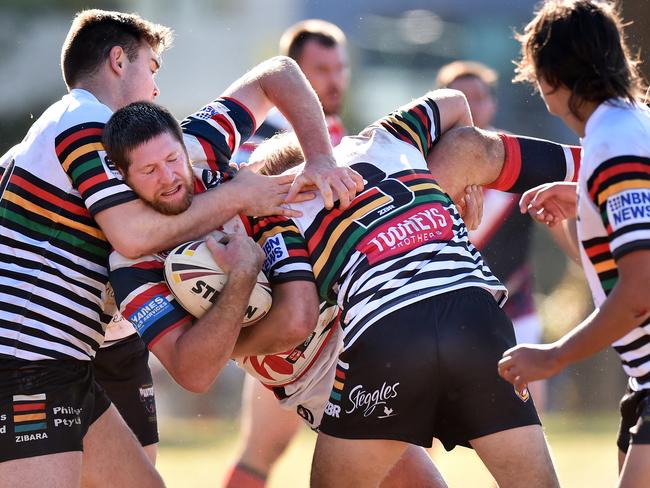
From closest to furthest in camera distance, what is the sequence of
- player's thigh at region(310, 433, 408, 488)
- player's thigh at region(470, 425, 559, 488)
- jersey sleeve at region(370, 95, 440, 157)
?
player's thigh at region(470, 425, 559, 488) < player's thigh at region(310, 433, 408, 488) < jersey sleeve at region(370, 95, 440, 157)

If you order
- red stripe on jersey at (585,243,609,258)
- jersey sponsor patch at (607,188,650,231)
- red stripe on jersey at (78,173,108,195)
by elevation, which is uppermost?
red stripe on jersey at (78,173,108,195)

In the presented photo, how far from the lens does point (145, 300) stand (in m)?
3.38

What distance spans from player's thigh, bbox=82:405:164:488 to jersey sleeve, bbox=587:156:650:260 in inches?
68.4

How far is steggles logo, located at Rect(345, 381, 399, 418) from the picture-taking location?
322 cm

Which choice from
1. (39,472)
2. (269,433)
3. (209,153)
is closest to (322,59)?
(269,433)

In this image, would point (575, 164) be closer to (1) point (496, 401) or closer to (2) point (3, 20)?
(1) point (496, 401)

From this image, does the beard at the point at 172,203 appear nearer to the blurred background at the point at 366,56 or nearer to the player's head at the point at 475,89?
the player's head at the point at 475,89

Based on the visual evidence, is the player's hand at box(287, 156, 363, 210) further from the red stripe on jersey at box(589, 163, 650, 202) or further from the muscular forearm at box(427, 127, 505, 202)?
the red stripe on jersey at box(589, 163, 650, 202)

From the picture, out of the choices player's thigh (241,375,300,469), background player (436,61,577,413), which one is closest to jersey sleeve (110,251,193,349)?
player's thigh (241,375,300,469)

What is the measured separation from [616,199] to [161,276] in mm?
1468

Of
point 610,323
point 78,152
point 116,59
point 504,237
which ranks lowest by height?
point 610,323

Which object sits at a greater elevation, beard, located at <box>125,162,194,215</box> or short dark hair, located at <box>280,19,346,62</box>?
short dark hair, located at <box>280,19,346,62</box>

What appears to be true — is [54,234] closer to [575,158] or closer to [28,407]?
[28,407]

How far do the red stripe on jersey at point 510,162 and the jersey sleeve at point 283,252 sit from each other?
819 mm
